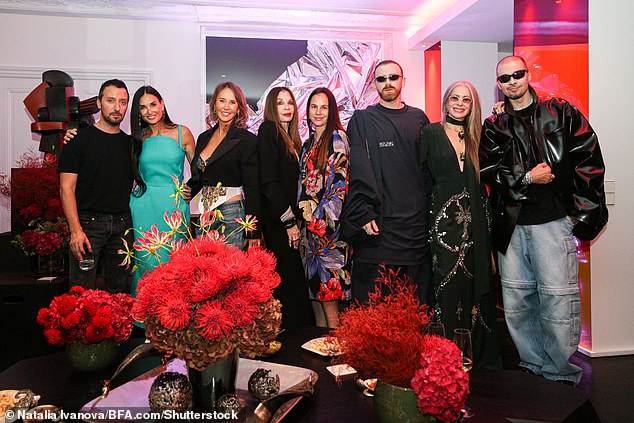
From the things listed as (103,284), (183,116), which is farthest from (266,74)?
(103,284)

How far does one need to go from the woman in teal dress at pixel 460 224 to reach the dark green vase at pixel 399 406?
5.84 feet

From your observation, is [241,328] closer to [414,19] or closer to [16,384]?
[16,384]

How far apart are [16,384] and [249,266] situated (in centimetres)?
87

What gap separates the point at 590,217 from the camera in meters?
2.63

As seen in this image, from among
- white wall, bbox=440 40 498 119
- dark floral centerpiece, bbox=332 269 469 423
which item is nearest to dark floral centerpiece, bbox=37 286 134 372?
dark floral centerpiece, bbox=332 269 469 423

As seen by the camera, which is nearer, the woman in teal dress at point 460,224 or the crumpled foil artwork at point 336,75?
the woman in teal dress at point 460,224

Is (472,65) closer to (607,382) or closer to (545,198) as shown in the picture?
(545,198)

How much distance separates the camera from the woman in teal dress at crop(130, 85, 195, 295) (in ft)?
10.3

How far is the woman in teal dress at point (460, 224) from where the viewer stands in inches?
111

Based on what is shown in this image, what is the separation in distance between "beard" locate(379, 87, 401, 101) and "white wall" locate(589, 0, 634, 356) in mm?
1392

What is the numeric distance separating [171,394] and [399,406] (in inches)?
20.7

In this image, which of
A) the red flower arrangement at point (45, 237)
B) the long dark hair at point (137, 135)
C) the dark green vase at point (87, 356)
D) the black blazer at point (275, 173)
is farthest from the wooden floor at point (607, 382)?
the red flower arrangement at point (45, 237)

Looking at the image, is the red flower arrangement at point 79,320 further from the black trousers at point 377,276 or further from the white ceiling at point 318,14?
the white ceiling at point 318,14

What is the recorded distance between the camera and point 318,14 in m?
5.84
